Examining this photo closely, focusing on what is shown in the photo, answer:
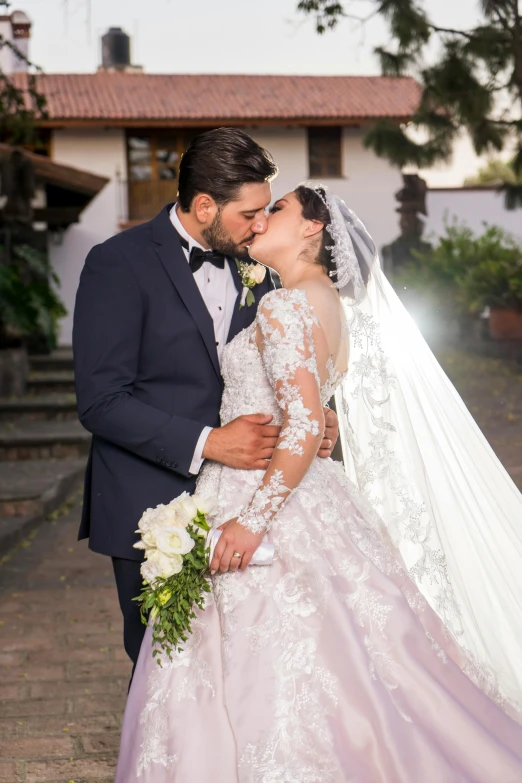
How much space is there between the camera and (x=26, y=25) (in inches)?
950

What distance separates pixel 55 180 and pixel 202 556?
14296mm

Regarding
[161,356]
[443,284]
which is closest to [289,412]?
[161,356]

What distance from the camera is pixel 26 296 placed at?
13.0 meters

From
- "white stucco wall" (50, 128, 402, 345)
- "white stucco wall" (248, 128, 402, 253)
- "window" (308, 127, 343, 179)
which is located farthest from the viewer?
"window" (308, 127, 343, 179)

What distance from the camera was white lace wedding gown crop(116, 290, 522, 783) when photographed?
278 centimetres

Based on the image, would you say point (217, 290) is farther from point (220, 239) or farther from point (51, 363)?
point (51, 363)

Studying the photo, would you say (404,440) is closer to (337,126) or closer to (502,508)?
(502,508)

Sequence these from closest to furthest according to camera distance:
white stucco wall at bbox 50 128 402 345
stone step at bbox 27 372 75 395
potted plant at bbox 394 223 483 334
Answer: stone step at bbox 27 372 75 395 < potted plant at bbox 394 223 483 334 < white stucco wall at bbox 50 128 402 345

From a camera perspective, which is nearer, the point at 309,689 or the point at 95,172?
the point at 309,689

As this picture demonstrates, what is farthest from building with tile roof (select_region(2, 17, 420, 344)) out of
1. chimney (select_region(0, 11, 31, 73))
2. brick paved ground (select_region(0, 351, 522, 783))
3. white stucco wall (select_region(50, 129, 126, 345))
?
brick paved ground (select_region(0, 351, 522, 783))

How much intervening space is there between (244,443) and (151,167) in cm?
2465

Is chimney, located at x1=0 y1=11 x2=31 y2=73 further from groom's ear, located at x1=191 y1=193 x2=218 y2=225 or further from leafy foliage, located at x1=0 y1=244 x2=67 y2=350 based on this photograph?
groom's ear, located at x1=191 y1=193 x2=218 y2=225

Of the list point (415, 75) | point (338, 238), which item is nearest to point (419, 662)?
point (338, 238)

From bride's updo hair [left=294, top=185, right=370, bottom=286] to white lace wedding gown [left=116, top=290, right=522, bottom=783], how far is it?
0.19 m
